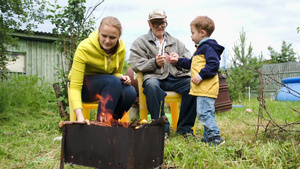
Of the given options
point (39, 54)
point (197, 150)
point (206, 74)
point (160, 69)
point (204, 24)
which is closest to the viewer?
point (197, 150)

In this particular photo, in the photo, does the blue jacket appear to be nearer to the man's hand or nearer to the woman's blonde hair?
the man's hand

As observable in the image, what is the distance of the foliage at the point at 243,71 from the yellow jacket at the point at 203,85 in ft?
22.7

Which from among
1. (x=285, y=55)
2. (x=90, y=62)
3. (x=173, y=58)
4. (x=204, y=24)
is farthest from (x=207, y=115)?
(x=285, y=55)

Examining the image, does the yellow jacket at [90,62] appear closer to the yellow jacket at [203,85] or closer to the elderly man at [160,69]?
the elderly man at [160,69]

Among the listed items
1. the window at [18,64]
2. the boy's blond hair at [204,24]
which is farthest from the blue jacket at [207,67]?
the window at [18,64]

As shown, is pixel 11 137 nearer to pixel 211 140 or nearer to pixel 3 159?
pixel 3 159

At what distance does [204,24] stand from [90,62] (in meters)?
1.23

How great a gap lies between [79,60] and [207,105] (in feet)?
4.26

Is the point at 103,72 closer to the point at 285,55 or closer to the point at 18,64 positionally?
the point at 18,64

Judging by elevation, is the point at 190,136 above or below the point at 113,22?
below

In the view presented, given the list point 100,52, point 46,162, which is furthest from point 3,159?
point 100,52

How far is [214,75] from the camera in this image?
272 cm

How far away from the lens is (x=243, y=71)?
1027cm

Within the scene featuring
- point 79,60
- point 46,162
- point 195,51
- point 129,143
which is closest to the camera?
point 129,143
